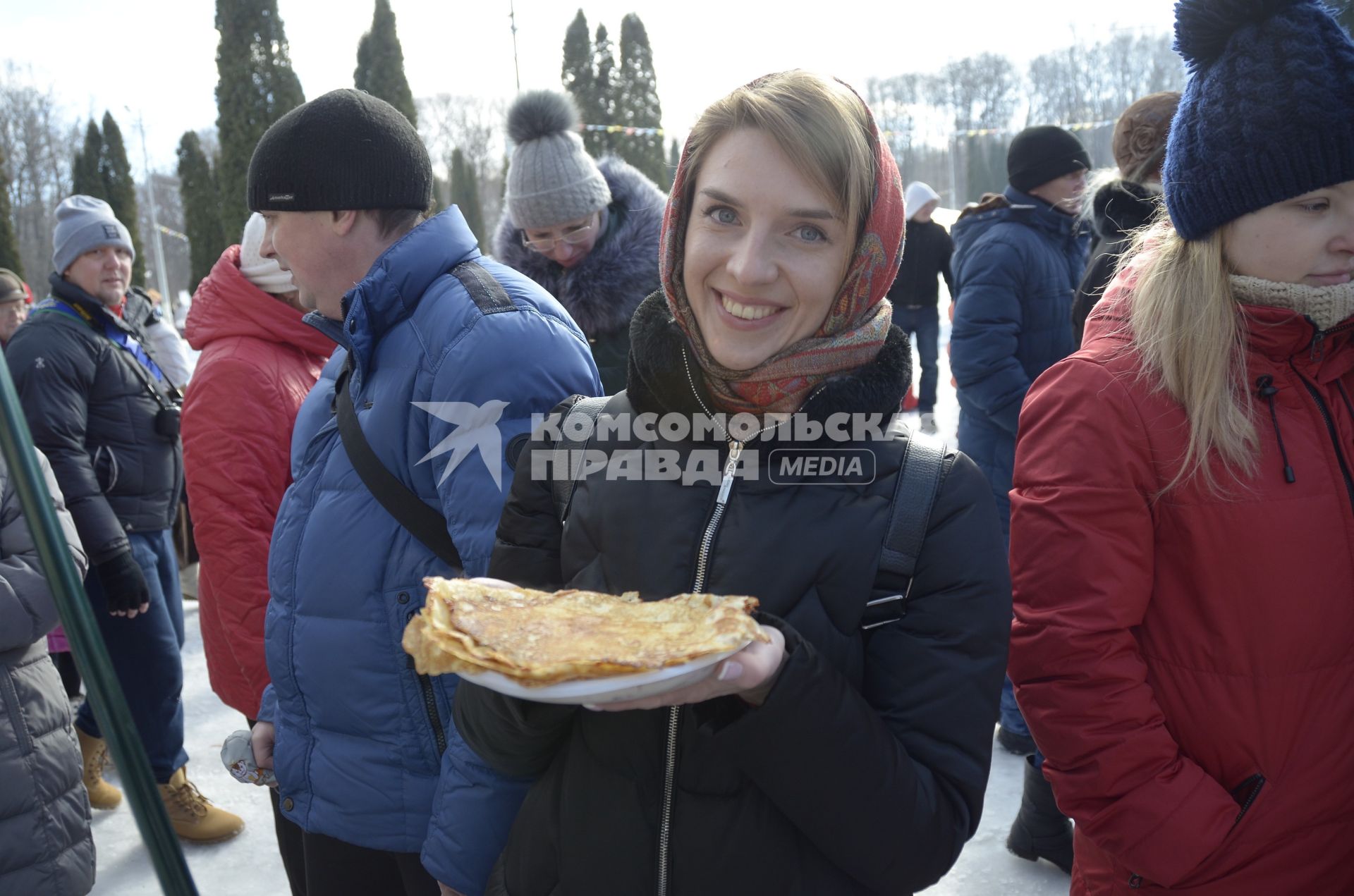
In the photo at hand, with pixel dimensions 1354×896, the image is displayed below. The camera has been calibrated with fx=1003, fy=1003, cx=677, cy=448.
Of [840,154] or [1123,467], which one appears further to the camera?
[1123,467]

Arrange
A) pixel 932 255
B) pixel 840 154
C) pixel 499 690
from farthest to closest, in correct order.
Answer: pixel 932 255 < pixel 840 154 < pixel 499 690

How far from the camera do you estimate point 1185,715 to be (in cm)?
170

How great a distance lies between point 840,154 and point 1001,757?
11.3 ft

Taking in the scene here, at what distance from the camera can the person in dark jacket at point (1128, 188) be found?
3287mm

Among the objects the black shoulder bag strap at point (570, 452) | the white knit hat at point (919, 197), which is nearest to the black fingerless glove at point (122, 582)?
the black shoulder bag strap at point (570, 452)

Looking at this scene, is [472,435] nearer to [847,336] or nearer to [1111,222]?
[847,336]

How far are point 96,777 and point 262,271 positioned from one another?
8.40 feet

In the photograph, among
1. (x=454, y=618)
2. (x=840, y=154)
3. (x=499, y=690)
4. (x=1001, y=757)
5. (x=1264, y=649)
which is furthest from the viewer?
(x=1001, y=757)

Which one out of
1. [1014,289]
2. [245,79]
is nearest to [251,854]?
[1014,289]

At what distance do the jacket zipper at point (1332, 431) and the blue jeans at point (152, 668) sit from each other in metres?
4.02

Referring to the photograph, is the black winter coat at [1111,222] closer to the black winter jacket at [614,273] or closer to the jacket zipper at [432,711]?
the black winter jacket at [614,273]

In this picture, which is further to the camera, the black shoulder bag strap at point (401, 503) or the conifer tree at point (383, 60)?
the conifer tree at point (383, 60)

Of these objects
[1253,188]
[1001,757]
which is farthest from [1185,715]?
[1001,757]

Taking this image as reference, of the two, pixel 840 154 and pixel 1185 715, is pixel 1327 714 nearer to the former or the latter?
pixel 1185 715
